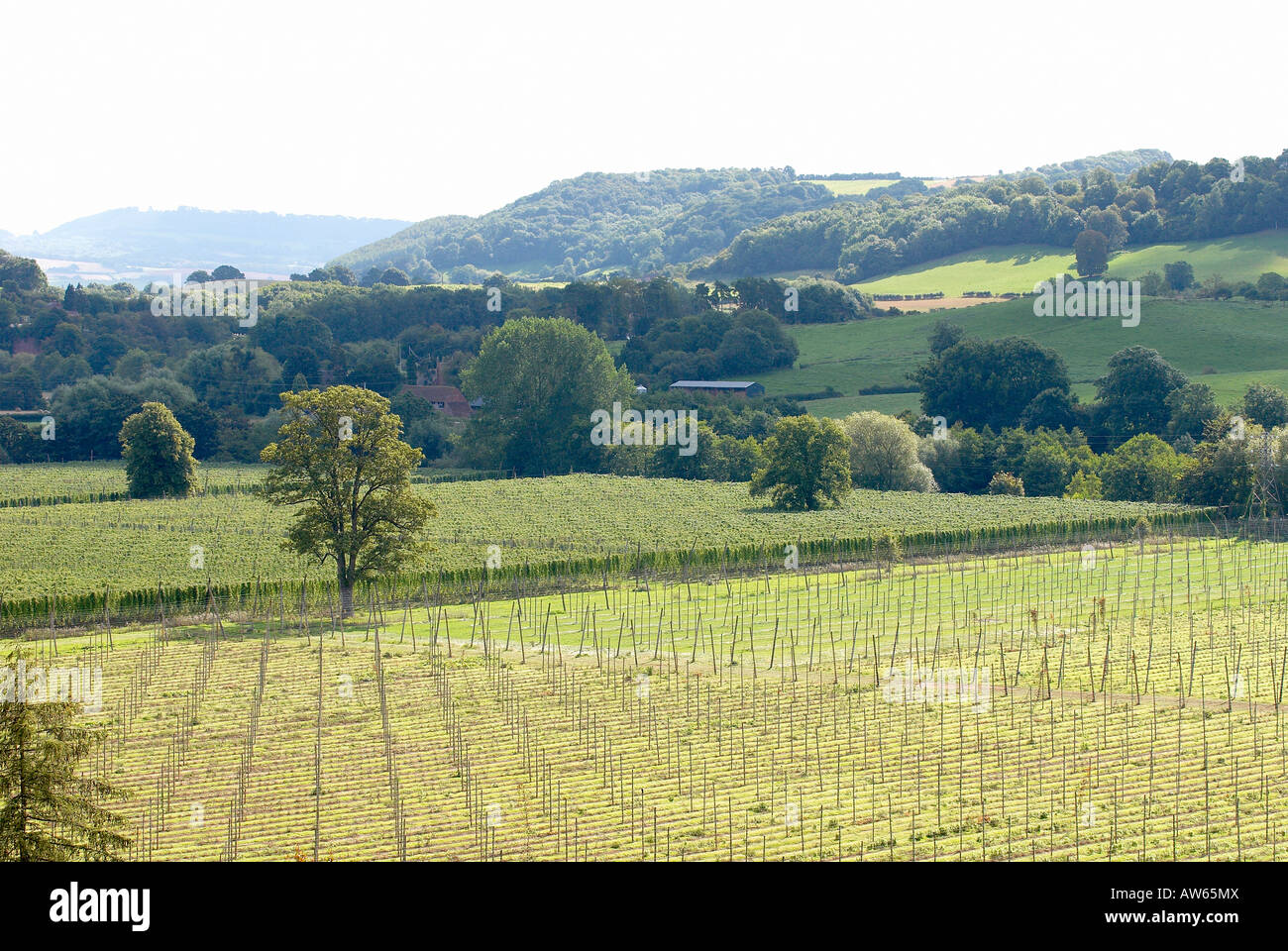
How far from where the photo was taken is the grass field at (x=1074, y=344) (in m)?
99.0

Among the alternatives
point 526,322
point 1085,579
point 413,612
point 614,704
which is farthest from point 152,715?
point 526,322

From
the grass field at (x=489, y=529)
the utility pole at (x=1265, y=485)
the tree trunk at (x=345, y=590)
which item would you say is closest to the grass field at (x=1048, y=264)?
the utility pole at (x=1265, y=485)

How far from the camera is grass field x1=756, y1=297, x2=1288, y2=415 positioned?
3898 inches

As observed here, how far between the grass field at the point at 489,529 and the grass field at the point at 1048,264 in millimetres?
72312

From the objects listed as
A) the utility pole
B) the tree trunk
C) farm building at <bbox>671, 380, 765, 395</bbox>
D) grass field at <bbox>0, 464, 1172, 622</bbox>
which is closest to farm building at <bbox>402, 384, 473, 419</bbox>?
farm building at <bbox>671, 380, 765, 395</bbox>

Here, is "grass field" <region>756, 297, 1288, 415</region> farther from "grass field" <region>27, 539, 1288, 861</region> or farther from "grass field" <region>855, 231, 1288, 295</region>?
"grass field" <region>27, 539, 1288, 861</region>

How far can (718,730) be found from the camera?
1107 inches

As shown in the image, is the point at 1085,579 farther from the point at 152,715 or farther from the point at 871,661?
the point at 152,715

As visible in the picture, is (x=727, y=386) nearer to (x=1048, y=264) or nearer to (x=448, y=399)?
(x=448, y=399)

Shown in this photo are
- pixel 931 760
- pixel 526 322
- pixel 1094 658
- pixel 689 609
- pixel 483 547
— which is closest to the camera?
pixel 931 760

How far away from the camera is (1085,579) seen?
50094 millimetres

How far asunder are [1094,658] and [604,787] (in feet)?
55.8

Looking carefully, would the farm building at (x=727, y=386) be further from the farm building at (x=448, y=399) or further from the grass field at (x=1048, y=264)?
the grass field at (x=1048, y=264)
